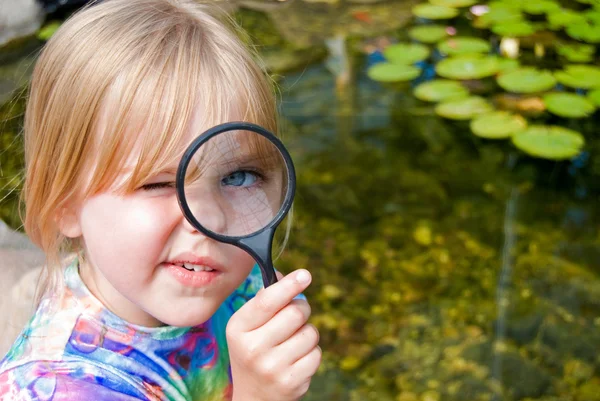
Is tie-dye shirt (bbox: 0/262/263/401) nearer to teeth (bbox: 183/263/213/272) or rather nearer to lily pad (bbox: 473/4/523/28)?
teeth (bbox: 183/263/213/272)

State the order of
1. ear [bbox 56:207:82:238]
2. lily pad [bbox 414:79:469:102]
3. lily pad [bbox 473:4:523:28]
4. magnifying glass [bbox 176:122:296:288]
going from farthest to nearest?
1. lily pad [bbox 473:4:523:28]
2. lily pad [bbox 414:79:469:102]
3. ear [bbox 56:207:82:238]
4. magnifying glass [bbox 176:122:296:288]

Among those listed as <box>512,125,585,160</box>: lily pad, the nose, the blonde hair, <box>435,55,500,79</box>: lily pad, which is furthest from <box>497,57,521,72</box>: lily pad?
the nose

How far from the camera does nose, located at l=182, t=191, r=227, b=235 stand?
1.07m

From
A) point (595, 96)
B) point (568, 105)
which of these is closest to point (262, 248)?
point (568, 105)

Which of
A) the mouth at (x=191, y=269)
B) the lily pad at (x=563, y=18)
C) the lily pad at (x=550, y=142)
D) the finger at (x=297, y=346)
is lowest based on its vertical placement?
the lily pad at (x=550, y=142)

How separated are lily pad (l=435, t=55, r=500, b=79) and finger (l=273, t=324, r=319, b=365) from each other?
2.40 m

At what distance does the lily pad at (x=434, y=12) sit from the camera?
380cm

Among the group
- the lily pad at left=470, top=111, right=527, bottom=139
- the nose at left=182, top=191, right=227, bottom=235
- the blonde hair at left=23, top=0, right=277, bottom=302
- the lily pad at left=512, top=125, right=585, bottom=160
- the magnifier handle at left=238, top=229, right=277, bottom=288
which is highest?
the blonde hair at left=23, top=0, right=277, bottom=302

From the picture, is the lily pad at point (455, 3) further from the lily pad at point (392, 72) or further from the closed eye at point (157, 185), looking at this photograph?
the closed eye at point (157, 185)

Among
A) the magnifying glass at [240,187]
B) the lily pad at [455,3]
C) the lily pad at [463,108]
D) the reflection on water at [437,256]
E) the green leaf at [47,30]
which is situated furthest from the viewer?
the lily pad at [455,3]

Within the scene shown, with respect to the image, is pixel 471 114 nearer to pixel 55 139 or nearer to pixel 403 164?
pixel 403 164

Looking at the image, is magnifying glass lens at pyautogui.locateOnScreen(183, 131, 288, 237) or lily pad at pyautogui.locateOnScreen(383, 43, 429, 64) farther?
lily pad at pyautogui.locateOnScreen(383, 43, 429, 64)

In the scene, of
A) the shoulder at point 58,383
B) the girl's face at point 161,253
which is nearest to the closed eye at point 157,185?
the girl's face at point 161,253

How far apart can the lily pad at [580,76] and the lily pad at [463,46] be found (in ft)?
1.22
